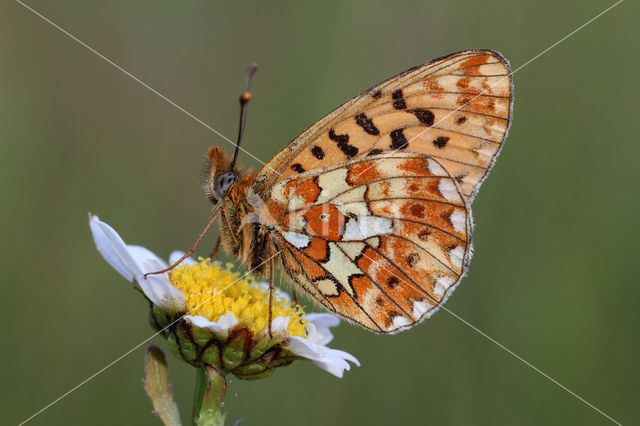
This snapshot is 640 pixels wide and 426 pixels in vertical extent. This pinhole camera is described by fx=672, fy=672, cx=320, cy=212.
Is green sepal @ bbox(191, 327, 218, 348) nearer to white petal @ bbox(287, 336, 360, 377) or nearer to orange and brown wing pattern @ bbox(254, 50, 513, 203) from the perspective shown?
white petal @ bbox(287, 336, 360, 377)

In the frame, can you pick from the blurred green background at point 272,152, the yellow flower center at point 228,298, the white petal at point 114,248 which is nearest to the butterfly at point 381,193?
the yellow flower center at point 228,298

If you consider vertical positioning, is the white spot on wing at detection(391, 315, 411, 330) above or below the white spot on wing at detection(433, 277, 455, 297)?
below

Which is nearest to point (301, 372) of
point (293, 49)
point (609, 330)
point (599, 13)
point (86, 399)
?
point (86, 399)

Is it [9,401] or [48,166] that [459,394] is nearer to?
[9,401]

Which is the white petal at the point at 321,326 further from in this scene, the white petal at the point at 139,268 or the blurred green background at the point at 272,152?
the blurred green background at the point at 272,152

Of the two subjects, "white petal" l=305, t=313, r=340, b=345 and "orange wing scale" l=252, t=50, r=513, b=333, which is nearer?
"orange wing scale" l=252, t=50, r=513, b=333

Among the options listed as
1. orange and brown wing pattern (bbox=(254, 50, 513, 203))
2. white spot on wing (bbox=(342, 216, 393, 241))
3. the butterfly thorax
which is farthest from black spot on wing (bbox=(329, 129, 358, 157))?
the butterfly thorax

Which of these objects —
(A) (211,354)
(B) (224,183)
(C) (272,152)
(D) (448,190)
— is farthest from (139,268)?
(C) (272,152)
